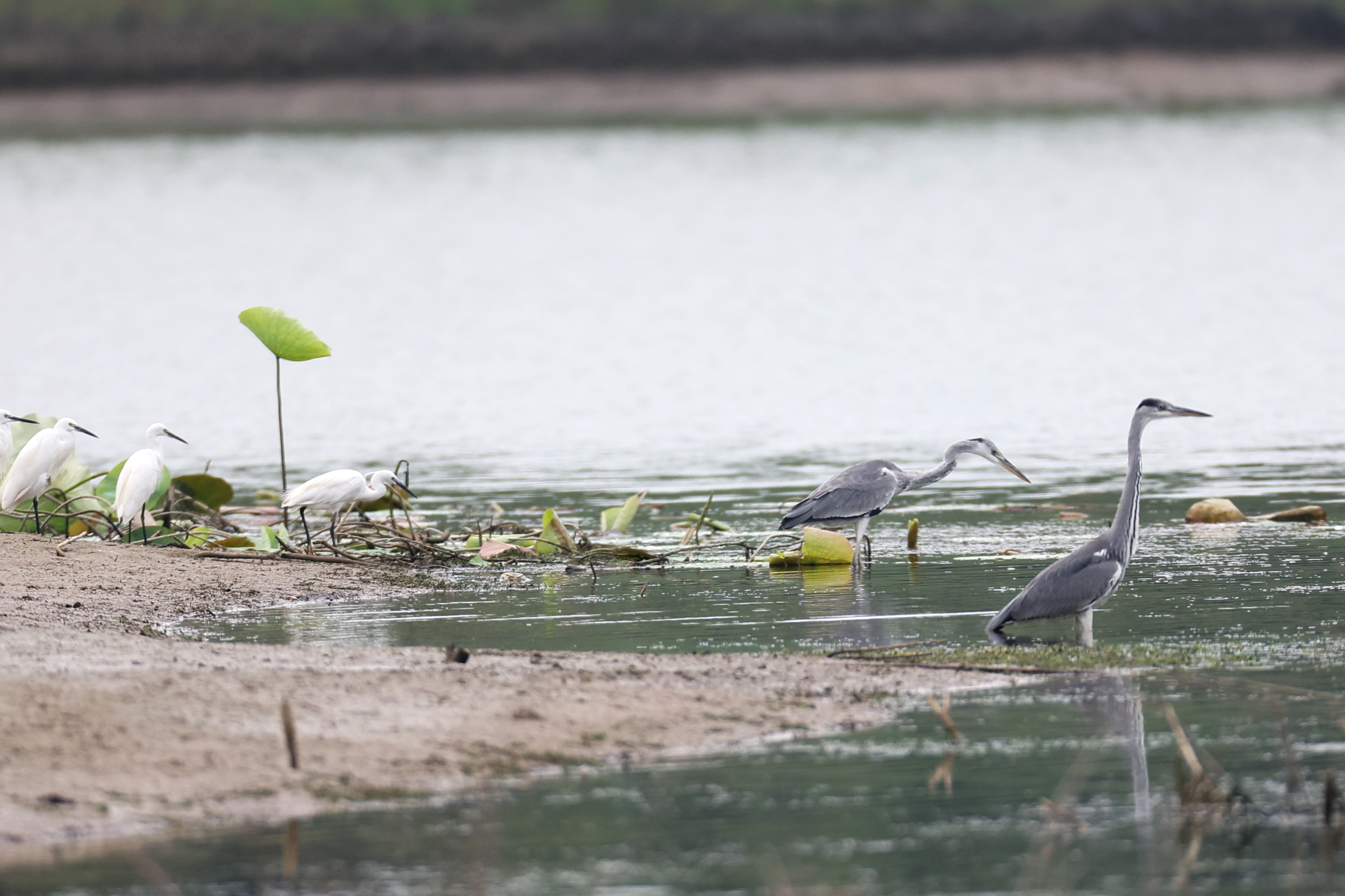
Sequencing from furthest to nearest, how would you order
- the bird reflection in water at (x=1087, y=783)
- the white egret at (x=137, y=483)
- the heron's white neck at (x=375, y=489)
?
1. the heron's white neck at (x=375, y=489)
2. the white egret at (x=137, y=483)
3. the bird reflection in water at (x=1087, y=783)

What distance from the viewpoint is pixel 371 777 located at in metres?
7.04

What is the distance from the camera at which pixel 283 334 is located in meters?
13.6

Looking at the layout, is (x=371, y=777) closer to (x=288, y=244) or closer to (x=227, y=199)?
(x=288, y=244)

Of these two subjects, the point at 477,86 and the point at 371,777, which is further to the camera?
the point at 477,86

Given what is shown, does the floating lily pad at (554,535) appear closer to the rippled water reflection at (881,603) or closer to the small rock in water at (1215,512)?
the rippled water reflection at (881,603)

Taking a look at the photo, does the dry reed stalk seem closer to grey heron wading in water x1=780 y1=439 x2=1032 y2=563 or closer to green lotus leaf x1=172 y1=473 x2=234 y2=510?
grey heron wading in water x1=780 y1=439 x2=1032 y2=563

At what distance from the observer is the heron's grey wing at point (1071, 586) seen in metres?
9.09

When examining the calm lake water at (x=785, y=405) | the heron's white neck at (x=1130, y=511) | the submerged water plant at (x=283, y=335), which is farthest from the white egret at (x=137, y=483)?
the heron's white neck at (x=1130, y=511)

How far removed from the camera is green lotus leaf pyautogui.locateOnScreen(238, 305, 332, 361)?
13.4 meters

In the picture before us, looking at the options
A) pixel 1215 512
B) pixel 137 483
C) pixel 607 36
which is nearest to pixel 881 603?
pixel 1215 512

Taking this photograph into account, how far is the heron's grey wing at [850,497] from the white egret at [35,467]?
4.50m

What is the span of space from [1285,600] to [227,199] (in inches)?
1815

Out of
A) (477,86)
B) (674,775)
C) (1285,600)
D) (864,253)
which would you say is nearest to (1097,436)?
(1285,600)

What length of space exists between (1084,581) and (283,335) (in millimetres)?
6661
